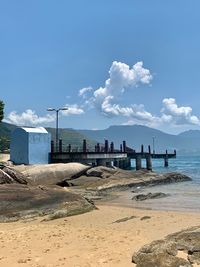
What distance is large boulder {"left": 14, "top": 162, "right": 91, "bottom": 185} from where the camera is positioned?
37.6 metres

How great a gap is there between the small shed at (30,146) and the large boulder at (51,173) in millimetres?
9474

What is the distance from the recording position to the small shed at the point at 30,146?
4966 cm

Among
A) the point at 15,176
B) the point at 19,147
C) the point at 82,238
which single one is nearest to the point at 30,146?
the point at 19,147

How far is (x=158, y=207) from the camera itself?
2500cm

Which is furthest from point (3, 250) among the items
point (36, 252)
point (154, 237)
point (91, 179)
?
point (91, 179)

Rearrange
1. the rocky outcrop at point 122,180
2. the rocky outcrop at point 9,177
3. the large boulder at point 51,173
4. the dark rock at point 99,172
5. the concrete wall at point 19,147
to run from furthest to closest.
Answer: the concrete wall at point 19,147
the dark rock at point 99,172
the large boulder at point 51,173
the rocky outcrop at point 122,180
the rocky outcrop at point 9,177

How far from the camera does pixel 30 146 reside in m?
49.6

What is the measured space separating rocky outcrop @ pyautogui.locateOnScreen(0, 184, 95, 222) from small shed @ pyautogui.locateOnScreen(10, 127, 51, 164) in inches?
1154

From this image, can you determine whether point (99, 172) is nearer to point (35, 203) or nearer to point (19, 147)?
point (19, 147)

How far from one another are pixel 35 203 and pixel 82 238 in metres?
5.37

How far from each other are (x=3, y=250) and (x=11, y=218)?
5207 mm

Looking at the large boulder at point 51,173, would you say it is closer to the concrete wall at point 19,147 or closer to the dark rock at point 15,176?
the concrete wall at point 19,147

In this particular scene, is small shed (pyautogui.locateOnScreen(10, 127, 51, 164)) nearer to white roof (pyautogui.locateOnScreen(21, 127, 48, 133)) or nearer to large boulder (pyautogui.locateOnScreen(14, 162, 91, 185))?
white roof (pyautogui.locateOnScreen(21, 127, 48, 133))

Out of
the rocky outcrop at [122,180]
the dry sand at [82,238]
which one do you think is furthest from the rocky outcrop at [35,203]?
the rocky outcrop at [122,180]
